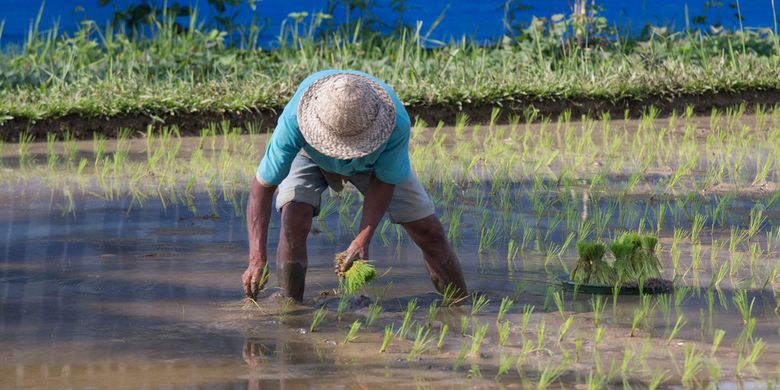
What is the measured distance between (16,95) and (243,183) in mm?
2606

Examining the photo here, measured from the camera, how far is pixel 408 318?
3727 millimetres

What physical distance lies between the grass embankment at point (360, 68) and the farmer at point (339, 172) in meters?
3.74

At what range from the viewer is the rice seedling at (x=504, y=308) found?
3791mm

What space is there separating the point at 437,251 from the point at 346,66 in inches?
185

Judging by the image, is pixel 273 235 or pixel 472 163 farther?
pixel 472 163

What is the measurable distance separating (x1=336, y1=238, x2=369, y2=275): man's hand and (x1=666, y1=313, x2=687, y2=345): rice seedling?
957mm

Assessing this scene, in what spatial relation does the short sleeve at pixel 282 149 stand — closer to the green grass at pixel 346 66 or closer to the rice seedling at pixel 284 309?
the rice seedling at pixel 284 309

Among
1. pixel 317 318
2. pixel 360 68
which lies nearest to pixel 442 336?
pixel 317 318

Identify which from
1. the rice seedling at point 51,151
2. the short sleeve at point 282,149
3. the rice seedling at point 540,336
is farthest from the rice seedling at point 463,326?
the rice seedling at point 51,151

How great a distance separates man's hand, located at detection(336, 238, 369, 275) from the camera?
3.61 meters

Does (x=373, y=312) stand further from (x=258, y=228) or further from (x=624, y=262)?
(x=624, y=262)

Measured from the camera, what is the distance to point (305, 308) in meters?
4.01

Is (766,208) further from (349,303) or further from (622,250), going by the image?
(349,303)

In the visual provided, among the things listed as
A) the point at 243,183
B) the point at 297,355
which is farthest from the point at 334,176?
the point at 243,183
